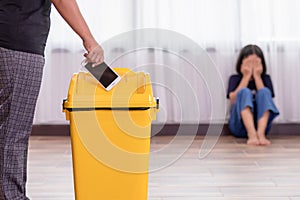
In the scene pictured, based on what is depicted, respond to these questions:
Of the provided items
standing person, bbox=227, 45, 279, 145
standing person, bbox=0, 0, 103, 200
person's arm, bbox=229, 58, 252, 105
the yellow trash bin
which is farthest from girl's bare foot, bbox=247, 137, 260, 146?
standing person, bbox=0, 0, 103, 200

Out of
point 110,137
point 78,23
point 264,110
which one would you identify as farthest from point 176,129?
point 78,23

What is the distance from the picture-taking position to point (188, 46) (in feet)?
13.1

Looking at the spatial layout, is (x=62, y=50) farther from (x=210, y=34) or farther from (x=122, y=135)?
(x=122, y=135)

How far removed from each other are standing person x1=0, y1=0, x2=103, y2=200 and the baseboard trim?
2.30 meters

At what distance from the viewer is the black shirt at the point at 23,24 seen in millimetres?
1564

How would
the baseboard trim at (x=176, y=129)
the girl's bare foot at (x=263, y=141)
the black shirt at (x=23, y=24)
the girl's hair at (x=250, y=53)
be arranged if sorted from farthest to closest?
1. the baseboard trim at (x=176, y=129)
2. the girl's hair at (x=250, y=53)
3. the girl's bare foot at (x=263, y=141)
4. the black shirt at (x=23, y=24)

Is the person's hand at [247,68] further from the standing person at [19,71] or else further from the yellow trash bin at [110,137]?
the standing person at [19,71]

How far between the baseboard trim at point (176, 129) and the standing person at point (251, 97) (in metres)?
0.19

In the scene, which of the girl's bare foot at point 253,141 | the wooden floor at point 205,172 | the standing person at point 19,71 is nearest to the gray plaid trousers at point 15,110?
the standing person at point 19,71

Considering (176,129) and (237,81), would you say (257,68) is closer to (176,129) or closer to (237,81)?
(237,81)

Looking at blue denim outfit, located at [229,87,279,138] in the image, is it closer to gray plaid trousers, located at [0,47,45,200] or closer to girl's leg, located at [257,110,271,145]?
girl's leg, located at [257,110,271,145]

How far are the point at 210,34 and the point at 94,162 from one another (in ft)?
7.69

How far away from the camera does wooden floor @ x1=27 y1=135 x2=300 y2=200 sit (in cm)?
235

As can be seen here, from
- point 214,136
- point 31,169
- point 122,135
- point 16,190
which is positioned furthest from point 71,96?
point 214,136
